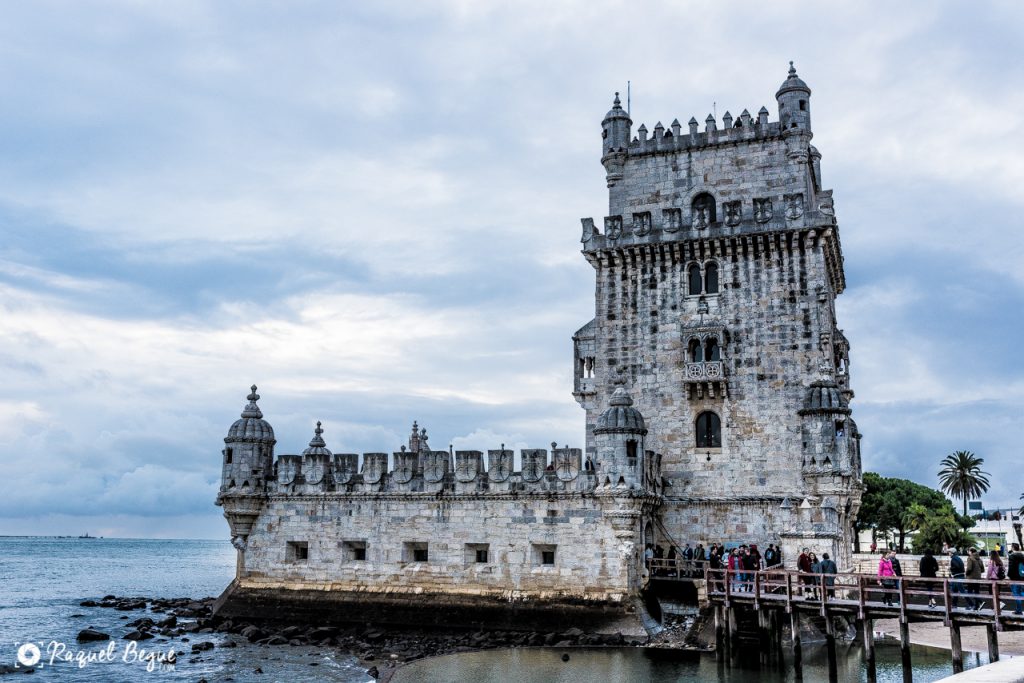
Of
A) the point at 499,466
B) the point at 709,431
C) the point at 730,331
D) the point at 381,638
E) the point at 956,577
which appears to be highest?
the point at 730,331

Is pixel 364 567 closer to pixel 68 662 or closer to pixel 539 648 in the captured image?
pixel 539 648

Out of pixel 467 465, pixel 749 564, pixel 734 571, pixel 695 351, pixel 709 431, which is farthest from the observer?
pixel 695 351

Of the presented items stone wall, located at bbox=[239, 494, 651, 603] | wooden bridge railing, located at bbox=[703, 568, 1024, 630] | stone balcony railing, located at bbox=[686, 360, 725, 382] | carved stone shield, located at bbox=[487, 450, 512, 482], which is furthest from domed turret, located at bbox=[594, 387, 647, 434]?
wooden bridge railing, located at bbox=[703, 568, 1024, 630]

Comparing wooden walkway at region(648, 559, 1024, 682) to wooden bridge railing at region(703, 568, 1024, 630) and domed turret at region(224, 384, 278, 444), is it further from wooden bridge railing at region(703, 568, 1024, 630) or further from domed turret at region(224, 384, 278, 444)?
domed turret at region(224, 384, 278, 444)

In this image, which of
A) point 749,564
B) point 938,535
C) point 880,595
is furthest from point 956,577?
point 938,535

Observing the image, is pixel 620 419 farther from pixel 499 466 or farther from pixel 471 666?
pixel 471 666

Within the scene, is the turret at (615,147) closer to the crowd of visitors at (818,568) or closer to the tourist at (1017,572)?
the crowd of visitors at (818,568)

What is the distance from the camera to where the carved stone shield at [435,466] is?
34906 mm

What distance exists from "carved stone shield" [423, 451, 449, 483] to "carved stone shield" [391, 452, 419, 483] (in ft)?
1.85

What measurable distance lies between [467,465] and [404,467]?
2.81 meters

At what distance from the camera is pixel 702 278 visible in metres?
36.7

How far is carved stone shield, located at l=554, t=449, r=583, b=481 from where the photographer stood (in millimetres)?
32875

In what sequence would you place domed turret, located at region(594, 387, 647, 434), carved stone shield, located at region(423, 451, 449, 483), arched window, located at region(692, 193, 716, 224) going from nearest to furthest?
domed turret, located at region(594, 387, 647, 434), carved stone shield, located at region(423, 451, 449, 483), arched window, located at region(692, 193, 716, 224)

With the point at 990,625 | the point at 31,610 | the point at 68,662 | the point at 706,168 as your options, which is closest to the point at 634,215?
the point at 706,168
